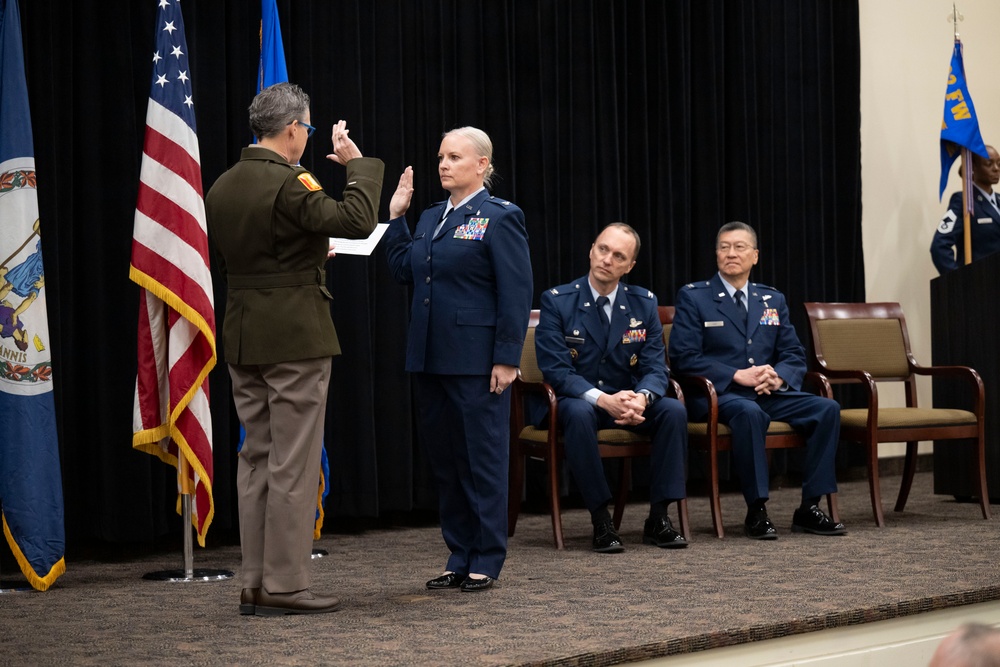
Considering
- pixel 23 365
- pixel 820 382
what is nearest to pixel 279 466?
pixel 23 365

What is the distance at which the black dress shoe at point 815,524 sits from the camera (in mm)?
4500

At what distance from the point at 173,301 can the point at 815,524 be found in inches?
100.0

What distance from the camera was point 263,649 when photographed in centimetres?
270

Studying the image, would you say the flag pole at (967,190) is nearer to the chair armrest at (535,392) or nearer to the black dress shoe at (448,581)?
the chair armrest at (535,392)

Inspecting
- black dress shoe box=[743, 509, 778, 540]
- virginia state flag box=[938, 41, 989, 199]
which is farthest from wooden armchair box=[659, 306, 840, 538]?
virginia state flag box=[938, 41, 989, 199]

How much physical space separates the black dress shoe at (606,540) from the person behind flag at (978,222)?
3.05 metres

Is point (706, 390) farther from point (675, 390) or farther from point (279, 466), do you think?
point (279, 466)

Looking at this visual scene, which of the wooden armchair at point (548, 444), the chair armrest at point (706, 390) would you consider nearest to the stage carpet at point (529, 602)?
the wooden armchair at point (548, 444)

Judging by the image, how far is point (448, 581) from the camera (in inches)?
139

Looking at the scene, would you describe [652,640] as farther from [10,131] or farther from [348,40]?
[348,40]

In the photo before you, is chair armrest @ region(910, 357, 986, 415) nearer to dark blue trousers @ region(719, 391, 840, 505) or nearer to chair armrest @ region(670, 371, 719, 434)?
dark blue trousers @ region(719, 391, 840, 505)

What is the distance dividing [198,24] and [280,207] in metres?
1.89

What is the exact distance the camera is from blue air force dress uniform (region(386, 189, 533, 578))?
3.40m

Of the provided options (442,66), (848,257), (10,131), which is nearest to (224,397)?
(10,131)
